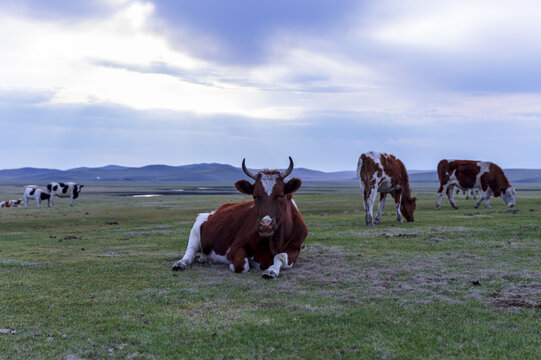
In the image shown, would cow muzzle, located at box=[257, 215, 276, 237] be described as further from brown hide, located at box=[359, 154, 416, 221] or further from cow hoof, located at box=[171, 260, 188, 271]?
brown hide, located at box=[359, 154, 416, 221]

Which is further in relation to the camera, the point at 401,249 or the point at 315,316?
the point at 401,249

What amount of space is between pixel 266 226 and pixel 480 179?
→ 2484 centimetres

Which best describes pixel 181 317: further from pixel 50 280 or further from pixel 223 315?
pixel 50 280

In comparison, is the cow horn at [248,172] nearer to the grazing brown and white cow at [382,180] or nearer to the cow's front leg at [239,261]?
the cow's front leg at [239,261]

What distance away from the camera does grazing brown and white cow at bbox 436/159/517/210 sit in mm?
29531

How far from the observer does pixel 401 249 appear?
498 inches

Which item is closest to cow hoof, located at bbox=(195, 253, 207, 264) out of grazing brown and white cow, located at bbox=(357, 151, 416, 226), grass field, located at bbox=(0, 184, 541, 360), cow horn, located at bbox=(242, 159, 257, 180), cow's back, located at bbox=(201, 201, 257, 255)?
cow's back, located at bbox=(201, 201, 257, 255)

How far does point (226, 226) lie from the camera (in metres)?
11.1

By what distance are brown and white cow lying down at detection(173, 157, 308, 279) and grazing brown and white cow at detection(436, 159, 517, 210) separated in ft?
70.8

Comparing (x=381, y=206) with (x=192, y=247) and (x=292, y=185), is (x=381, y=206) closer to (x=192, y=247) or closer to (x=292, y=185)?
(x=292, y=185)

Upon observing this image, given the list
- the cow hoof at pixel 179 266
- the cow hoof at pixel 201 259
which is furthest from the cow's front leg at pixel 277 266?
the cow hoof at pixel 201 259

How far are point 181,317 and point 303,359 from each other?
224 centimetres

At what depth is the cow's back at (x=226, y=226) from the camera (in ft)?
35.0

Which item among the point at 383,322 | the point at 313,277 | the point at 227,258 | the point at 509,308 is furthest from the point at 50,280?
the point at 509,308
